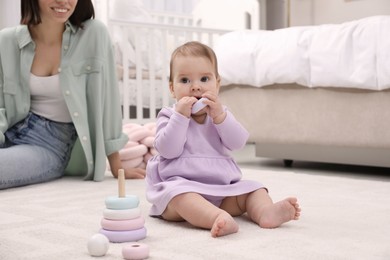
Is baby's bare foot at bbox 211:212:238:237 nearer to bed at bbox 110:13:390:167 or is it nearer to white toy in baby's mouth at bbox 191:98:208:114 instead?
white toy in baby's mouth at bbox 191:98:208:114

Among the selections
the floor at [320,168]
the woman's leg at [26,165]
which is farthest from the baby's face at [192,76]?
the floor at [320,168]

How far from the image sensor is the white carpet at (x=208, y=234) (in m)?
0.90

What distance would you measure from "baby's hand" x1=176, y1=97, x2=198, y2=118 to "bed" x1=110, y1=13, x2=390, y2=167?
36.6 inches

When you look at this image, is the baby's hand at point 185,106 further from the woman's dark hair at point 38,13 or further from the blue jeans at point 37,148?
the woman's dark hair at point 38,13

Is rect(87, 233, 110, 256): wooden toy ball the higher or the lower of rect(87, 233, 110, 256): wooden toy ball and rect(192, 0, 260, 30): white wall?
the lower

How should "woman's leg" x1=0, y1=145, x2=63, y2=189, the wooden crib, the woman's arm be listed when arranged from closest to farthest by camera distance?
"woman's leg" x1=0, y1=145, x2=63, y2=189, the woman's arm, the wooden crib

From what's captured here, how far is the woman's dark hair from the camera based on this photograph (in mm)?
1848

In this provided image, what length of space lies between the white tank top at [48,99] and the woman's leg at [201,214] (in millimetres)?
904

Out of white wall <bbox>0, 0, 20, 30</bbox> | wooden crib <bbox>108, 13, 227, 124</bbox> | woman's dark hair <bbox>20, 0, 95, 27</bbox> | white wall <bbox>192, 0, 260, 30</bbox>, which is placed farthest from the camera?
white wall <bbox>192, 0, 260, 30</bbox>

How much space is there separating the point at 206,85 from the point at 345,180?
0.87 metres

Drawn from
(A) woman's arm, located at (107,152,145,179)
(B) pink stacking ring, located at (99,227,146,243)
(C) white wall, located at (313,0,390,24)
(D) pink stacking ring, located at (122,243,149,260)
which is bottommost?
(A) woman's arm, located at (107,152,145,179)

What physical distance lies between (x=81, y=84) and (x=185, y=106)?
0.87 meters

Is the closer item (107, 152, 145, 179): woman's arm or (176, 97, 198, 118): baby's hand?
(176, 97, 198, 118): baby's hand

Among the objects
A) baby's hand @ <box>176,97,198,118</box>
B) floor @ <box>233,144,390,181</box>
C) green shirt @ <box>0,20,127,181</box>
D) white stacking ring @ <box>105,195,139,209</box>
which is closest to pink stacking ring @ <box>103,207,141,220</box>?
white stacking ring @ <box>105,195,139,209</box>
